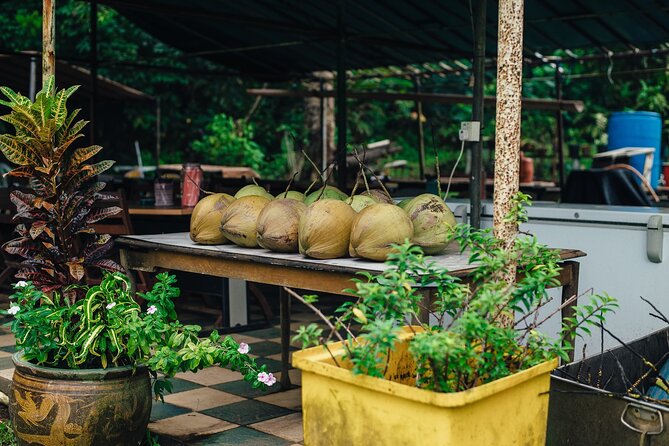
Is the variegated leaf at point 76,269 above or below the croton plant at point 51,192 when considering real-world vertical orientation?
below

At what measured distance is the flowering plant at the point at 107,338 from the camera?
10.5 ft

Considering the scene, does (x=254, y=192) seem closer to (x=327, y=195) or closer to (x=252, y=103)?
(x=327, y=195)

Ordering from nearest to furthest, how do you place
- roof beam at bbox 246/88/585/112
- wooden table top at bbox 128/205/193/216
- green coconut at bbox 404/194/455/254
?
1. green coconut at bbox 404/194/455/254
2. wooden table top at bbox 128/205/193/216
3. roof beam at bbox 246/88/585/112

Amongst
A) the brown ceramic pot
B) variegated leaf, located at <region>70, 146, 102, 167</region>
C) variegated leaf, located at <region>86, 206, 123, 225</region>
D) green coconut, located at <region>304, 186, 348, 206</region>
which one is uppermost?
variegated leaf, located at <region>70, 146, 102, 167</region>

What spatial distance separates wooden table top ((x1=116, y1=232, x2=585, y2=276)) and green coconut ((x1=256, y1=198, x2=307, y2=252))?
0.04 meters

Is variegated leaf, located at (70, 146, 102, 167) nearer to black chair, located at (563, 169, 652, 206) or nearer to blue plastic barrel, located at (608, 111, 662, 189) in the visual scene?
black chair, located at (563, 169, 652, 206)

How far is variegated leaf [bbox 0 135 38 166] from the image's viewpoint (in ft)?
11.1

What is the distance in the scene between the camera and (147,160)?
1966 centimetres

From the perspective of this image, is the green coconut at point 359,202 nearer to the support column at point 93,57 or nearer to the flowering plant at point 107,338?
the flowering plant at point 107,338

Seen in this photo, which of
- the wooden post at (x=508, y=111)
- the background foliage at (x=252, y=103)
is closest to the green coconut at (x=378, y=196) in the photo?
the wooden post at (x=508, y=111)

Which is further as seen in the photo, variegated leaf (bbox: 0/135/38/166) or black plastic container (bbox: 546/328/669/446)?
variegated leaf (bbox: 0/135/38/166)

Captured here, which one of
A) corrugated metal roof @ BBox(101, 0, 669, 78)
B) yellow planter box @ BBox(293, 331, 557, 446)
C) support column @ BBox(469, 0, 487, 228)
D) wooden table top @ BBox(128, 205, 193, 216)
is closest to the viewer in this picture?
yellow planter box @ BBox(293, 331, 557, 446)

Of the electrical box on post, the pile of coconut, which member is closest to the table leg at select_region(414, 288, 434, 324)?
the pile of coconut

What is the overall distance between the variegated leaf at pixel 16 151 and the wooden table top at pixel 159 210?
2.17 meters
